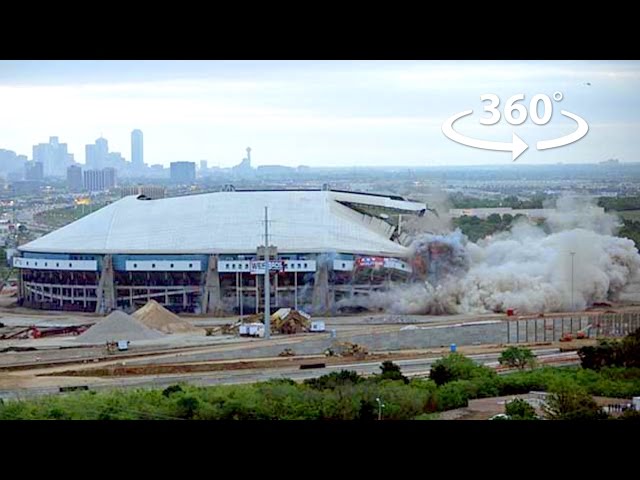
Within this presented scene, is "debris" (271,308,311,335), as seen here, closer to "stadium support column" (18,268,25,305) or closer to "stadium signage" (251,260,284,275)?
"stadium signage" (251,260,284,275)

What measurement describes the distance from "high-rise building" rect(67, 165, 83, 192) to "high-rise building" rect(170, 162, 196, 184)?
0.71m

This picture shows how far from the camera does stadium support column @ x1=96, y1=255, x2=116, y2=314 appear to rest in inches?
335

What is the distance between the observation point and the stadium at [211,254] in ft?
28.3

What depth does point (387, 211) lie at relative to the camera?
925cm

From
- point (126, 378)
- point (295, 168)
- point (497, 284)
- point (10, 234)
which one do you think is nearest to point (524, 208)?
point (497, 284)

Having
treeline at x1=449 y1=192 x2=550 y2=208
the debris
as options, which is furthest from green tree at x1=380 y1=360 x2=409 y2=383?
treeline at x1=449 y1=192 x2=550 y2=208

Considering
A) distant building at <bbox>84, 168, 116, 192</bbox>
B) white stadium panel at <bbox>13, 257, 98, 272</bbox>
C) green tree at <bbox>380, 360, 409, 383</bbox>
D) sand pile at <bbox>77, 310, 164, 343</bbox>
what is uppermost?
distant building at <bbox>84, 168, 116, 192</bbox>

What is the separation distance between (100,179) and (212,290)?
1.19 meters

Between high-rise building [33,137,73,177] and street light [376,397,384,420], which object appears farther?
high-rise building [33,137,73,177]

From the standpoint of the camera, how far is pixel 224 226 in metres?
8.76

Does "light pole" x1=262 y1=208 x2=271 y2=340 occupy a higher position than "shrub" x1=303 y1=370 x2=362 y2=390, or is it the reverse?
"light pole" x1=262 y1=208 x2=271 y2=340

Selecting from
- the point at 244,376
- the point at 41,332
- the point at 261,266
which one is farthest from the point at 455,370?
the point at 41,332
